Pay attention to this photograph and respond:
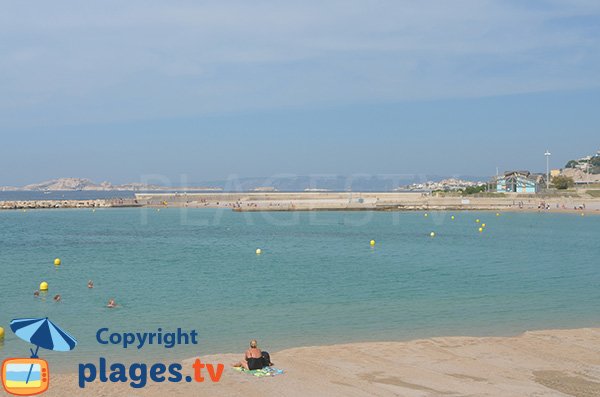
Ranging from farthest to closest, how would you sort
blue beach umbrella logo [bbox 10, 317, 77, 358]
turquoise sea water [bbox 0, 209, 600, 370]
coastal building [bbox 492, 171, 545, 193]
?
coastal building [bbox 492, 171, 545, 193]
turquoise sea water [bbox 0, 209, 600, 370]
blue beach umbrella logo [bbox 10, 317, 77, 358]

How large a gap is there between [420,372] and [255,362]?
12.3ft

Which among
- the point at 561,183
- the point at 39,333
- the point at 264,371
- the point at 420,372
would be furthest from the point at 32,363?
the point at 561,183

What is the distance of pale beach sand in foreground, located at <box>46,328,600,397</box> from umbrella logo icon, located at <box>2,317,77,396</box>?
1532 mm

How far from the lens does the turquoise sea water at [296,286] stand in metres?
19.9

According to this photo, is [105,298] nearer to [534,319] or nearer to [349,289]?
[349,289]

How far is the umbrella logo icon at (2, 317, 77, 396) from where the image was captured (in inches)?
443

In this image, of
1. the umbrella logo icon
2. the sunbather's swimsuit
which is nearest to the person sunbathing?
the sunbather's swimsuit

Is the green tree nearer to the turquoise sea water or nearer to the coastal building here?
the coastal building

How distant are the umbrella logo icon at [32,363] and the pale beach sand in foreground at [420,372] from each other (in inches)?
60.3

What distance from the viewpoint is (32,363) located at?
36.9 ft

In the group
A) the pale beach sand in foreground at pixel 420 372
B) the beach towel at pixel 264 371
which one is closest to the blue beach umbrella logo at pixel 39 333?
the pale beach sand in foreground at pixel 420 372

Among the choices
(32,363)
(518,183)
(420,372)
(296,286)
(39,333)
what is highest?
(518,183)

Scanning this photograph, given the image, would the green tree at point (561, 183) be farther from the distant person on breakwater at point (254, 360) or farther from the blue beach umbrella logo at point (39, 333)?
the blue beach umbrella logo at point (39, 333)

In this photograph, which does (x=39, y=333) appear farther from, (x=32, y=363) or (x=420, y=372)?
(x=420, y=372)
